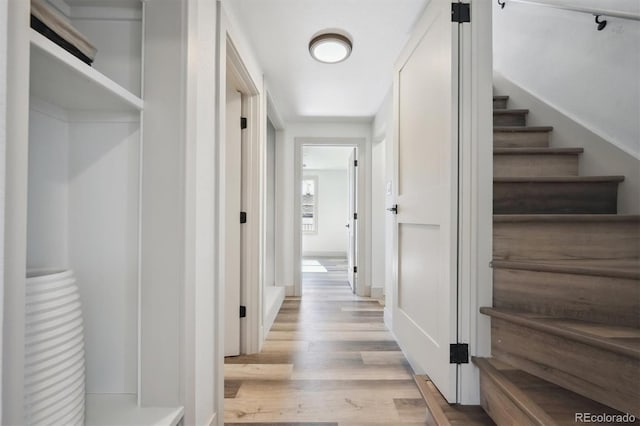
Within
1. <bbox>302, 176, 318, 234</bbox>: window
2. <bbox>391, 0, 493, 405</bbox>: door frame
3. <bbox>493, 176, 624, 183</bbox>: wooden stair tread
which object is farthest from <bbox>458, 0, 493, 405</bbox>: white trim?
<bbox>302, 176, 318, 234</bbox>: window

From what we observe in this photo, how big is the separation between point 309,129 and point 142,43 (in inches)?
109

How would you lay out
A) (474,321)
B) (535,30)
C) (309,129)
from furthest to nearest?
(309,129) → (535,30) → (474,321)

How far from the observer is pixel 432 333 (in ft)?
4.66

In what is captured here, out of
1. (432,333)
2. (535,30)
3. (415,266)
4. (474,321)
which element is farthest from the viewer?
(535,30)

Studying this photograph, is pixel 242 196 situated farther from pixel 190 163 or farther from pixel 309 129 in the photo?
pixel 309 129

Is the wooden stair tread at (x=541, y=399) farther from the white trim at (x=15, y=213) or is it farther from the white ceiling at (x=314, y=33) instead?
the white ceiling at (x=314, y=33)

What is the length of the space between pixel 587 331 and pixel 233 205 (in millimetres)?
1979

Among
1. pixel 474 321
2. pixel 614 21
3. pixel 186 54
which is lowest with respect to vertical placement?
pixel 474 321

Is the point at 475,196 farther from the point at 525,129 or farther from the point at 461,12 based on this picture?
the point at 525,129

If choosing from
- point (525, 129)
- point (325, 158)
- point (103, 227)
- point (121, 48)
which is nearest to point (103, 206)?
point (103, 227)

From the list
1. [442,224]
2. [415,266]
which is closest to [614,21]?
[442,224]

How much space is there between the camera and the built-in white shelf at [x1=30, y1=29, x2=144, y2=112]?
2.11ft

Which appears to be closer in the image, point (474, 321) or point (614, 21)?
point (474, 321)

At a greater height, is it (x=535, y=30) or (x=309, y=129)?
(x=535, y=30)
